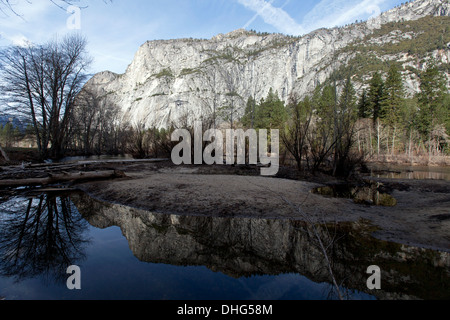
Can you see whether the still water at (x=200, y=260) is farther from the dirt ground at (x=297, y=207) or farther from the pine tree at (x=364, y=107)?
the pine tree at (x=364, y=107)

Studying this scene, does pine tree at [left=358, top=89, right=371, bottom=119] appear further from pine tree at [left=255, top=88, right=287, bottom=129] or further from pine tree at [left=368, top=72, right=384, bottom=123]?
pine tree at [left=255, top=88, right=287, bottom=129]

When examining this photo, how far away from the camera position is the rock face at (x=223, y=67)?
113562 millimetres

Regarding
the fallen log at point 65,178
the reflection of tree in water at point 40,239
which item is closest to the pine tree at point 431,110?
the fallen log at point 65,178

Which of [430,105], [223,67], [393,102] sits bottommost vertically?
[430,105]

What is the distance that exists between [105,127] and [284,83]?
368 feet

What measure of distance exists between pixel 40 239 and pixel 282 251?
4.01 meters

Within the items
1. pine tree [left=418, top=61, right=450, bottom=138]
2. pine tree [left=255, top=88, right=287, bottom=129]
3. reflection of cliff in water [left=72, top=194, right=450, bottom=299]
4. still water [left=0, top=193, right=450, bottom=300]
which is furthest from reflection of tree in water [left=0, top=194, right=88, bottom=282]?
pine tree [left=418, top=61, right=450, bottom=138]

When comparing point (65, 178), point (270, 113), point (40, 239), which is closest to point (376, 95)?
point (270, 113)

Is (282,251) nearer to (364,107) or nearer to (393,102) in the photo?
(393,102)

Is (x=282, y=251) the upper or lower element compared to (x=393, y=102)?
lower

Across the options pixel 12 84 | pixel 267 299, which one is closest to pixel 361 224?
pixel 267 299

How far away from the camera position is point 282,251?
294 cm

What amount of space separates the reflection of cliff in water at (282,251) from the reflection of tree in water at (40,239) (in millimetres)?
645
